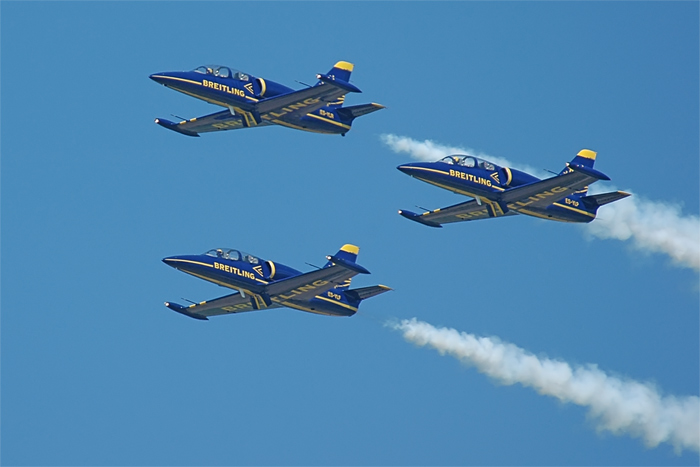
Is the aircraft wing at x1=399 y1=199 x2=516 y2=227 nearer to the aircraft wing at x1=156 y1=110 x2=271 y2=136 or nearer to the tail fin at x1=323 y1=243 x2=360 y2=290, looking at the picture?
the tail fin at x1=323 y1=243 x2=360 y2=290

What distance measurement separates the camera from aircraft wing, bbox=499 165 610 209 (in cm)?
7694

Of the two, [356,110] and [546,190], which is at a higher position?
[356,110]

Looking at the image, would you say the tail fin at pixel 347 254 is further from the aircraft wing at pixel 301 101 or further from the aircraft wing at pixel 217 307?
the aircraft wing at pixel 301 101

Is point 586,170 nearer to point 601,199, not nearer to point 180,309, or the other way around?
point 601,199

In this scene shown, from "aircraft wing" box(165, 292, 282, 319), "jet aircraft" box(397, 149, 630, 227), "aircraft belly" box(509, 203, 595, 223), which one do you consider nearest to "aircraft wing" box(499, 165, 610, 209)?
"jet aircraft" box(397, 149, 630, 227)

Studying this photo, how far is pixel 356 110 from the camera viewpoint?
265 feet

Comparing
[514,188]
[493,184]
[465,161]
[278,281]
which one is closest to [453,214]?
[493,184]

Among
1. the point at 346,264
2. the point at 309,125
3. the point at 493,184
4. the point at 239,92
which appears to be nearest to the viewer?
the point at 346,264

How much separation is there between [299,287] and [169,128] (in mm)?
14363

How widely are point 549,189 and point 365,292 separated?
10.8 metres

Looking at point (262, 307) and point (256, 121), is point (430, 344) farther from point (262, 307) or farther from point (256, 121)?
point (256, 121)

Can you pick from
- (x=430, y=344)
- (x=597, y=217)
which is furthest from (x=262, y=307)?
(x=597, y=217)

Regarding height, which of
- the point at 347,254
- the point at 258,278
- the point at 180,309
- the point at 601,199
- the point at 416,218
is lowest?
the point at 180,309

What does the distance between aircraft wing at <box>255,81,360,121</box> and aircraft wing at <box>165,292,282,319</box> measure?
9776mm
